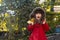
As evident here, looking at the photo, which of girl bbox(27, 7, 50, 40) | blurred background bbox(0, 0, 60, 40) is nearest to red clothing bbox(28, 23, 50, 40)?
girl bbox(27, 7, 50, 40)

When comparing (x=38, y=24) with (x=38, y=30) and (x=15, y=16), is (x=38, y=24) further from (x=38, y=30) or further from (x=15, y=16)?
(x=15, y=16)

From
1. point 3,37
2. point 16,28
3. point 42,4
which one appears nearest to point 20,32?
point 16,28

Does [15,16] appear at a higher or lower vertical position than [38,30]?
higher

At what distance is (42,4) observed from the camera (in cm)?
628

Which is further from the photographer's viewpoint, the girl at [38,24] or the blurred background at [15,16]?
the blurred background at [15,16]

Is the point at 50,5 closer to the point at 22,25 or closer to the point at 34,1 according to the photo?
Result: the point at 34,1

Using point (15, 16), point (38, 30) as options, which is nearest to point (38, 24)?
point (38, 30)

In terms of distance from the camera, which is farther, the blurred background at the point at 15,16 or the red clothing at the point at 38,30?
the blurred background at the point at 15,16

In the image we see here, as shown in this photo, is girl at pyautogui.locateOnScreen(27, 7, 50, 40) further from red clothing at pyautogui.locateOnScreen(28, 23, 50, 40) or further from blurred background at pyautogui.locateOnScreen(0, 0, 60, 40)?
blurred background at pyautogui.locateOnScreen(0, 0, 60, 40)

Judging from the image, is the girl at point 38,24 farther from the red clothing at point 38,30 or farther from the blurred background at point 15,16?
the blurred background at point 15,16


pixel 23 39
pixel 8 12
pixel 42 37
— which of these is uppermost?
pixel 8 12

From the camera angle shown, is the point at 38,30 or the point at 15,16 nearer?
the point at 38,30

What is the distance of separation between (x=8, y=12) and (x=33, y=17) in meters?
1.11

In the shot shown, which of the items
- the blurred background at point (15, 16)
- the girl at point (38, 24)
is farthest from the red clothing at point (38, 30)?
the blurred background at point (15, 16)
